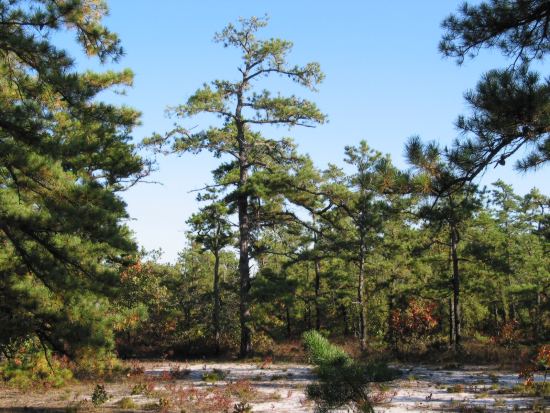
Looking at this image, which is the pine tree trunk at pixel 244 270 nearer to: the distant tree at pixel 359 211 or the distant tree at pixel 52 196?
the distant tree at pixel 359 211

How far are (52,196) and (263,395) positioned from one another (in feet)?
23.5

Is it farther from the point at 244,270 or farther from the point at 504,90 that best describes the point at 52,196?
the point at 244,270

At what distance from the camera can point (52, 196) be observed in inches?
340

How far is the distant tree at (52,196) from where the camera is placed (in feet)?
25.4

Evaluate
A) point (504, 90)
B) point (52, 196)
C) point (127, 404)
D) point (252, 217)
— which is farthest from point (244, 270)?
point (504, 90)

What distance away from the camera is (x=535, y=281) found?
98.9 feet

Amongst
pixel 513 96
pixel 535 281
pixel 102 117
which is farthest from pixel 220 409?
pixel 535 281

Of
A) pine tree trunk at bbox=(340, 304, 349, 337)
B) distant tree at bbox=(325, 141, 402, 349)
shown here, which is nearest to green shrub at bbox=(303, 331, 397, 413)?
distant tree at bbox=(325, 141, 402, 349)

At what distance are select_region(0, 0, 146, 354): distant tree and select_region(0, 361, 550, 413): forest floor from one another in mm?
2272

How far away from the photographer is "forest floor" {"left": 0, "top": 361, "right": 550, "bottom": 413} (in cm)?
1041

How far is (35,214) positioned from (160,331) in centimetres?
2491

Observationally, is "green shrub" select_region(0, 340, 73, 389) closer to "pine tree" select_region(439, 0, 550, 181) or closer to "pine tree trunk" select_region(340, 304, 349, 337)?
"pine tree" select_region(439, 0, 550, 181)

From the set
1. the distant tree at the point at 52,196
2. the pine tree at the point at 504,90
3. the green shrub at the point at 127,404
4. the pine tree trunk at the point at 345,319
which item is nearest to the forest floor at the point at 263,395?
the green shrub at the point at 127,404

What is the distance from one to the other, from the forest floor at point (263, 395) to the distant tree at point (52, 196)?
2.27m
